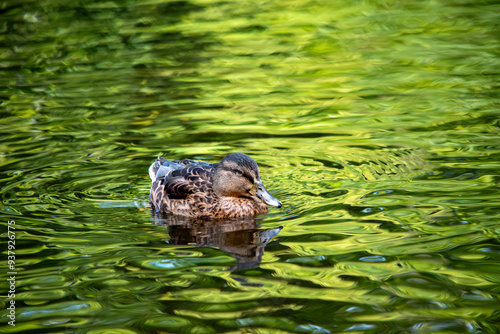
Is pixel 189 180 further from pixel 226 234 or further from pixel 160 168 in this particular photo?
pixel 226 234

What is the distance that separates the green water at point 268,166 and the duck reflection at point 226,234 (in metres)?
0.03

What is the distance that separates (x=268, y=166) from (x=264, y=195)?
1.50m

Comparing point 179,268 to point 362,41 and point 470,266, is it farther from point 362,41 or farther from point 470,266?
point 362,41

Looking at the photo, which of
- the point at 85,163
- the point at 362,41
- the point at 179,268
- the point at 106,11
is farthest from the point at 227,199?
the point at 106,11

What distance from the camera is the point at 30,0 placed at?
1925 centimetres

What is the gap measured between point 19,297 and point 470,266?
3786mm

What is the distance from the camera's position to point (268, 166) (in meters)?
8.91

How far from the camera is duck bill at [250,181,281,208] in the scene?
729 centimetres

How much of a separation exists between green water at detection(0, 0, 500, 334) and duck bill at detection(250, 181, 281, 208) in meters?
0.22

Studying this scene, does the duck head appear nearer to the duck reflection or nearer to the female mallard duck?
the female mallard duck

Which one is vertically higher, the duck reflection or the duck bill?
the duck bill

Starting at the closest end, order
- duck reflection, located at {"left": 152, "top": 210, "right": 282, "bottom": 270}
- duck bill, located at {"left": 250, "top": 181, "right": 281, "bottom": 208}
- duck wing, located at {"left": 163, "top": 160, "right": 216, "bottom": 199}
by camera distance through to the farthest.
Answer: duck reflection, located at {"left": 152, "top": 210, "right": 282, "bottom": 270}, duck bill, located at {"left": 250, "top": 181, "right": 281, "bottom": 208}, duck wing, located at {"left": 163, "top": 160, "right": 216, "bottom": 199}

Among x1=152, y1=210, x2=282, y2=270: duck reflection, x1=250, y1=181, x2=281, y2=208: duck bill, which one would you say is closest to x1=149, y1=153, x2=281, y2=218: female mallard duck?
x1=250, y1=181, x2=281, y2=208: duck bill

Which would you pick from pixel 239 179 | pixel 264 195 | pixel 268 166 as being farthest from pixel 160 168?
pixel 264 195
